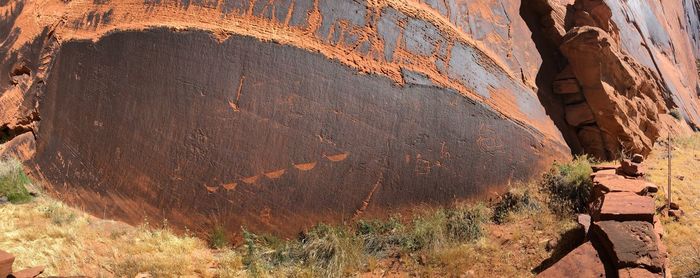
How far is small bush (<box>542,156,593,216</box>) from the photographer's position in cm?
597

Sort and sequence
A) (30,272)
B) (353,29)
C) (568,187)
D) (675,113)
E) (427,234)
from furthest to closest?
(675,113) → (568,187) → (353,29) → (427,234) → (30,272)

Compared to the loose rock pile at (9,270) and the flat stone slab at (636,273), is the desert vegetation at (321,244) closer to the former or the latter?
the loose rock pile at (9,270)

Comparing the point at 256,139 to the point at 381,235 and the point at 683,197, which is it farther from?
the point at 683,197

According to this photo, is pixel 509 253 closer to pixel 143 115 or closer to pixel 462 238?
pixel 462 238

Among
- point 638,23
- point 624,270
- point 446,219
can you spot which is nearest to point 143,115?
point 446,219

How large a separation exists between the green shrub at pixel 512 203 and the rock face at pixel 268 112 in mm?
219

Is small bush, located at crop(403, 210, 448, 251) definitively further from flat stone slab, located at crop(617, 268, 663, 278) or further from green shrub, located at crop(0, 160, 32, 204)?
green shrub, located at crop(0, 160, 32, 204)

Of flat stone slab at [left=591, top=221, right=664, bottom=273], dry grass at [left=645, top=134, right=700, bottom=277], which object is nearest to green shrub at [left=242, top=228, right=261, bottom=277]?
flat stone slab at [left=591, top=221, right=664, bottom=273]

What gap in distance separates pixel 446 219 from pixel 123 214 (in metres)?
3.29

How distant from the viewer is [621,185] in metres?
5.48

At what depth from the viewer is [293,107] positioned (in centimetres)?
559

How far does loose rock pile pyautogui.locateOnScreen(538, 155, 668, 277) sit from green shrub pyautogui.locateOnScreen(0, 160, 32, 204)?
17.2ft

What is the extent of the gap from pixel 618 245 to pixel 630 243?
0.37 ft

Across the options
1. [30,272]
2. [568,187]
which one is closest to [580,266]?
[568,187]
